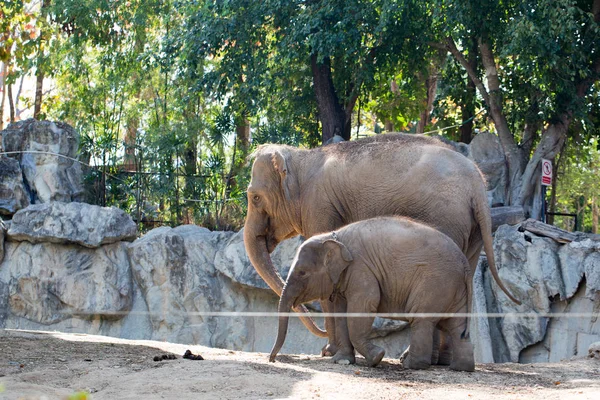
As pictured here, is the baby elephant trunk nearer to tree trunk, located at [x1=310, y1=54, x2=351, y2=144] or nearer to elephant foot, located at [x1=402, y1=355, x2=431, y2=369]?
elephant foot, located at [x1=402, y1=355, x2=431, y2=369]

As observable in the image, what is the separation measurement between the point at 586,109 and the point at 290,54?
5181 mm

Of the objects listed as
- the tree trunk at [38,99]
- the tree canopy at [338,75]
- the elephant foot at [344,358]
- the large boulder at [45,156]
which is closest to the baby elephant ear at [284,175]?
the elephant foot at [344,358]

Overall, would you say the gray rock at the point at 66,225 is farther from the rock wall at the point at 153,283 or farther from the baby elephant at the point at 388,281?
the baby elephant at the point at 388,281

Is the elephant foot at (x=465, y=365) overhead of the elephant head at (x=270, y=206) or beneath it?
beneath

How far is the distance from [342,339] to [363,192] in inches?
58.9

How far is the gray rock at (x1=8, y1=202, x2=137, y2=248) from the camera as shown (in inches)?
553

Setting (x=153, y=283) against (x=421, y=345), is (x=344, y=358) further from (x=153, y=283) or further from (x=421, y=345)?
(x=153, y=283)

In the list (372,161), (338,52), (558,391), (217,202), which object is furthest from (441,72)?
(558,391)

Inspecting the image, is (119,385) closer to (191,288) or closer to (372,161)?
(372,161)

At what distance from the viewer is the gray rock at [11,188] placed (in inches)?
615

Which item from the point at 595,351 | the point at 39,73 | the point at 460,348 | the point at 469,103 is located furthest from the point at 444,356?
the point at 39,73

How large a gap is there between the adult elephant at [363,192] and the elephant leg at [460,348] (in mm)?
704

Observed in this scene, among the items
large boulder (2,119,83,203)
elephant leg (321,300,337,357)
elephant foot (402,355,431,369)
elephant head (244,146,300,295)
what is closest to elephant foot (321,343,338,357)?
elephant leg (321,300,337,357)

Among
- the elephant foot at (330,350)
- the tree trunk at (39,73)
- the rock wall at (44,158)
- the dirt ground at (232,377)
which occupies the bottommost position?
the dirt ground at (232,377)
